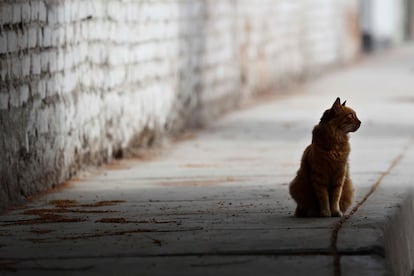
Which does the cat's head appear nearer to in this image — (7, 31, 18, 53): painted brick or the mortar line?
the mortar line

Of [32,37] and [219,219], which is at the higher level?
[32,37]

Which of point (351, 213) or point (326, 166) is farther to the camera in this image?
point (351, 213)

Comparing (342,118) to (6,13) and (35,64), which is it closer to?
(6,13)

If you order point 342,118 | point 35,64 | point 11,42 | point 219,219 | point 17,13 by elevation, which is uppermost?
point 17,13

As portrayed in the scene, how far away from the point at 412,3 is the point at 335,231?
34726mm

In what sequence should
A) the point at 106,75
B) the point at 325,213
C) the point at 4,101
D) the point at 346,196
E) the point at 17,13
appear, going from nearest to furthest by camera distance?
the point at 325,213
the point at 346,196
the point at 4,101
the point at 17,13
the point at 106,75

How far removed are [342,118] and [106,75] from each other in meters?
4.06

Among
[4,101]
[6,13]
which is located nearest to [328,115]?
[4,101]

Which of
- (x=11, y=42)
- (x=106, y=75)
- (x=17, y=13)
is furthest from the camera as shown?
(x=106, y=75)

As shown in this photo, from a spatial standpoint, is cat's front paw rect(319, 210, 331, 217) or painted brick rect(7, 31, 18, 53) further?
painted brick rect(7, 31, 18, 53)

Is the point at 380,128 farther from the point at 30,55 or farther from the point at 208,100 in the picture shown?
the point at 30,55

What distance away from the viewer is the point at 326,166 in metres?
6.71

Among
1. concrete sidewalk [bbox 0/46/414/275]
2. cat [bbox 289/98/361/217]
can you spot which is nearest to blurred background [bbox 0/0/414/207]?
concrete sidewalk [bbox 0/46/414/275]

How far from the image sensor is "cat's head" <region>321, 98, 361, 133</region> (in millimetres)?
6625
